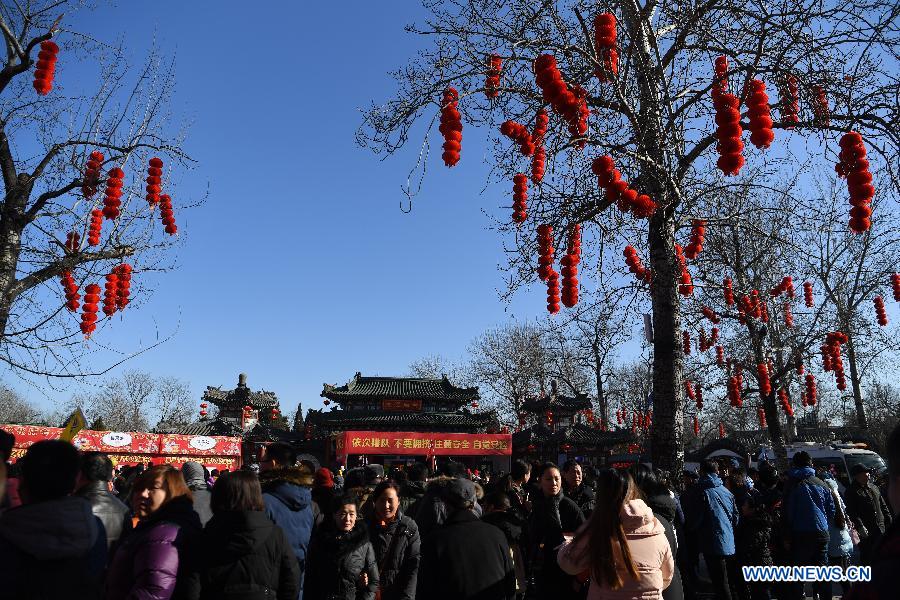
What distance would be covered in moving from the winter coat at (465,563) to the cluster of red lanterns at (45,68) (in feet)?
26.3

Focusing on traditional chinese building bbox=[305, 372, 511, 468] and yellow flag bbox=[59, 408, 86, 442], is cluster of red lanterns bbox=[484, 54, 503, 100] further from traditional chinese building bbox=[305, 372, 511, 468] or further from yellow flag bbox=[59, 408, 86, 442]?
traditional chinese building bbox=[305, 372, 511, 468]

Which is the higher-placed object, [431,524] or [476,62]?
[476,62]

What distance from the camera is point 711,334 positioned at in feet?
57.2

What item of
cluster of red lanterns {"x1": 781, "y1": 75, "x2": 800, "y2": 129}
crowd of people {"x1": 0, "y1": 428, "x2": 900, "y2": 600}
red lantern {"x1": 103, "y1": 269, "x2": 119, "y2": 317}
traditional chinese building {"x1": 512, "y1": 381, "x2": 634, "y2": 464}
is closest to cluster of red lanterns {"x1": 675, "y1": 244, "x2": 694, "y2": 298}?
cluster of red lanterns {"x1": 781, "y1": 75, "x2": 800, "y2": 129}

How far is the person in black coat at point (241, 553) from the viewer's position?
270 cm

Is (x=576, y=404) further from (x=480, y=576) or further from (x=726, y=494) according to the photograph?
(x=480, y=576)

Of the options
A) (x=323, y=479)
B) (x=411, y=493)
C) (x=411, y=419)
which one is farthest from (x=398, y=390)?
(x=323, y=479)

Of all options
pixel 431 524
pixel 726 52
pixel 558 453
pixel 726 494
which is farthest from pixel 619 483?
pixel 558 453

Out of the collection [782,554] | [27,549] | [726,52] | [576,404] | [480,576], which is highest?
[726,52]

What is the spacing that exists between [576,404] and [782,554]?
1078 inches

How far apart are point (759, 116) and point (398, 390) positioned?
94.9 feet

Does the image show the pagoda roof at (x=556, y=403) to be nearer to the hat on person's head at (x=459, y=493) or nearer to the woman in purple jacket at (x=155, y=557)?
the hat on person's head at (x=459, y=493)

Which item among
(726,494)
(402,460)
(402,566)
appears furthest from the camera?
(402,460)

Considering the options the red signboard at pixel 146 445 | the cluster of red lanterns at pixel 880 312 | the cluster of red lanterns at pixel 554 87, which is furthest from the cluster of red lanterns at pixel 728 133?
the red signboard at pixel 146 445
